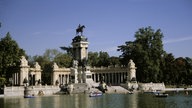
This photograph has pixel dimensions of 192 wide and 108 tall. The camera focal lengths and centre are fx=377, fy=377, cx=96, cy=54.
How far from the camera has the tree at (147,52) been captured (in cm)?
10406

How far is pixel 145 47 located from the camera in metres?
108

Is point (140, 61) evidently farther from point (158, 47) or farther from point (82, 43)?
point (82, 43)

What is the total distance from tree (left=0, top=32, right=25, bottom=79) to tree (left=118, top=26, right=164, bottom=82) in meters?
35.4

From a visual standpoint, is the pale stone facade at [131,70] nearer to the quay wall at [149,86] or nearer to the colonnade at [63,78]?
the quay wall at [149,86]

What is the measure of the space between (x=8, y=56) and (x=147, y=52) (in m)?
42.1

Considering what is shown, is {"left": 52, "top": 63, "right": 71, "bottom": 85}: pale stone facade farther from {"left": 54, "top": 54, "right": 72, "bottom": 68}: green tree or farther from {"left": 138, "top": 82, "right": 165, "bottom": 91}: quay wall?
{"left": 138, "top": 82, "right": 165, "bottom": 91}: quay wall

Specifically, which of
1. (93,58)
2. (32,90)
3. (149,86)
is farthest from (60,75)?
(32,90)

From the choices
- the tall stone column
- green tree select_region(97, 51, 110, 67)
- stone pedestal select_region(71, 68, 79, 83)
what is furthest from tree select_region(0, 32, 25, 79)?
green tree select_region(97, 51, 110, 67)

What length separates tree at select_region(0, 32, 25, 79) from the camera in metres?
77.9

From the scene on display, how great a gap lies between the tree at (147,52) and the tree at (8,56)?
35.4 m

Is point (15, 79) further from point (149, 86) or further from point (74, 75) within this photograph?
point (149, 86)

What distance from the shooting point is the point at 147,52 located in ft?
346

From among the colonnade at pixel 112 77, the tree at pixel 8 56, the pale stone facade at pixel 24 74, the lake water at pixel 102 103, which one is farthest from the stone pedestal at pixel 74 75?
the lake water at pixel 102 103

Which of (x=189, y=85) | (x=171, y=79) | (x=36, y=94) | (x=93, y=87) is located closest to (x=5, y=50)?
(x=36, y=94)
